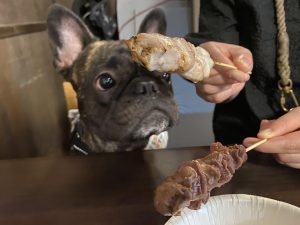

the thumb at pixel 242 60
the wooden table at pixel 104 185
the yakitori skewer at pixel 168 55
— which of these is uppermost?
the yakitori skewer at pixel 168 55

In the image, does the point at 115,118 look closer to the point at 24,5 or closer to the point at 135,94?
the point at 135,94

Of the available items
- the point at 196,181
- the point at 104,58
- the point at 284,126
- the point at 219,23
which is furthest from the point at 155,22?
the point at 196,181

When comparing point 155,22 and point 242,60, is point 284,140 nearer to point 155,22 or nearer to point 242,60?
point 242,60

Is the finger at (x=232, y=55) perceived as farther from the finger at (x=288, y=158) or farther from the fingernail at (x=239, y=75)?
the finger at (x=288, y=158)

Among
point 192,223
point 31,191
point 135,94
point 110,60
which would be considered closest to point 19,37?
point 110,60

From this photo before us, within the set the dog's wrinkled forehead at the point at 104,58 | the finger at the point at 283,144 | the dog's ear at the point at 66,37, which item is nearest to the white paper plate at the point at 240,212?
the finger at the point at 283,144
